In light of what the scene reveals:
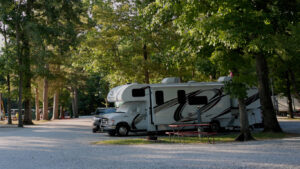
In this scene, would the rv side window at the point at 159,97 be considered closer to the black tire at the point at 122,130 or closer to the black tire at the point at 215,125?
the black tire at the point at 122,130

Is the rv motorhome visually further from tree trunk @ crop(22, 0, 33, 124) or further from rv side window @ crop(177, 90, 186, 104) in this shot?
tree trunk @ crop(22, 0, 33, 124)

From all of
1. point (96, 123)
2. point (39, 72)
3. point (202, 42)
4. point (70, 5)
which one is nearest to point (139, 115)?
point (96, 123)

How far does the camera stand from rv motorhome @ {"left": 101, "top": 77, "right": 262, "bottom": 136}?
58.8 ft

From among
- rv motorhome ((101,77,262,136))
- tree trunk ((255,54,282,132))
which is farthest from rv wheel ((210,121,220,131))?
tree trunk ((255,54,282,132))

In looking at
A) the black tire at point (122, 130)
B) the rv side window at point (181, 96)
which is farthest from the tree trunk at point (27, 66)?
the rv side window at point (181, 96)

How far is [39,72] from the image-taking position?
31875 millimetres

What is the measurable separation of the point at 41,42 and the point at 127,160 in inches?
881

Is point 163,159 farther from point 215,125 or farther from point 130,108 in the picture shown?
point 215,125

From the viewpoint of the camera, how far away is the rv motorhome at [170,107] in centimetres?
1792

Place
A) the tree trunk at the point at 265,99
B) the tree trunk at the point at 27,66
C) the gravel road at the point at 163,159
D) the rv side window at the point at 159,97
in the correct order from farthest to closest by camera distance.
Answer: the tree trunk at the point at 27,66, the rv side window at the point at 159,97, the tree trunk at the point at 265,99, the gravel road at the point at 163,159

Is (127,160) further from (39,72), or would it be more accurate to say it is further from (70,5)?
(70,5)

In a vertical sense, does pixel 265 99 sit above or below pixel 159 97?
below

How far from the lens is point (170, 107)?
18.1 metres

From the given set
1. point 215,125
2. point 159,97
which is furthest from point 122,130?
point 215,125
